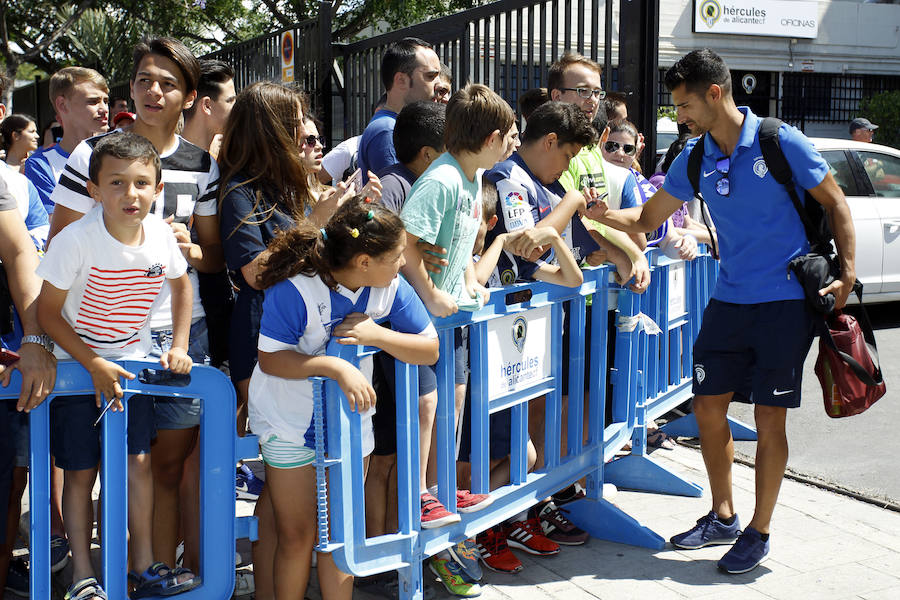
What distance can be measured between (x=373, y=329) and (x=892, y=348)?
669 centimetres

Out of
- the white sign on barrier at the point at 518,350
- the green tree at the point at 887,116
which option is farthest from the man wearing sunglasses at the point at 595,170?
the green tree at the point at 887,116

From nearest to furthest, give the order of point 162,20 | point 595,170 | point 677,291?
point 595,170 < point 677,291 < point 162,20

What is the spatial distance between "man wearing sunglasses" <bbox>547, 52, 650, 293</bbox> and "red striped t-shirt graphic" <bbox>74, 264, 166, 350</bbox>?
1985 mm

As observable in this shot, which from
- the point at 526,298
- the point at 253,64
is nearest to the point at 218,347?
the point at 526,298

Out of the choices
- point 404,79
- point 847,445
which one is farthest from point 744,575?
point 404,79

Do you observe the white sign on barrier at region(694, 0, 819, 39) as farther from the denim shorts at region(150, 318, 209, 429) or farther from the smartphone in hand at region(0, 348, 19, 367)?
the smartphone in hand at region(0, 348, 19, 367)

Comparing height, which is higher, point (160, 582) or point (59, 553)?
point (160, 582)

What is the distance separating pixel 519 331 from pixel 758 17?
82.2 ft

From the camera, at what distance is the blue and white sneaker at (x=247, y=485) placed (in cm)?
467

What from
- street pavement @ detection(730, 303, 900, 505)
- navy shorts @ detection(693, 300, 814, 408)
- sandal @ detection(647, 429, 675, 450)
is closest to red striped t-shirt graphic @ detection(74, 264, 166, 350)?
navy shorts @ detection(693, 300, 814, 408)

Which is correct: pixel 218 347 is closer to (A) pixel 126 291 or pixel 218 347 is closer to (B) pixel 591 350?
(A) pixel 126 291

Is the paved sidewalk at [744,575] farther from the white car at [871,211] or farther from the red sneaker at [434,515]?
the white car at [871,211]

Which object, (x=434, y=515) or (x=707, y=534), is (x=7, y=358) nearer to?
(x=434, y=515)

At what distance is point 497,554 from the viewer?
3887mm
